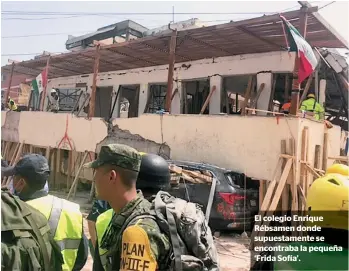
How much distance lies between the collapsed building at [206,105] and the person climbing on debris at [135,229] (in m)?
5.12

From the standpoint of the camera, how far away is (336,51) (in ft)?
33.2

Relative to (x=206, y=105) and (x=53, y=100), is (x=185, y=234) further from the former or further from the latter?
(x=53, y=100)

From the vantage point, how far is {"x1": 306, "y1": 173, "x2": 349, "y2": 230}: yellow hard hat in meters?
1.67

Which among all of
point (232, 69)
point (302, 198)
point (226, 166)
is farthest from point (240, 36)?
point (302, 198)

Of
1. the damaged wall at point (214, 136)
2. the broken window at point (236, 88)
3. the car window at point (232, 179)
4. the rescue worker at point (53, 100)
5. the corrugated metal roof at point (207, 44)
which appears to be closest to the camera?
the car window at point (232, 179)

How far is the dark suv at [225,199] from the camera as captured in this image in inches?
249

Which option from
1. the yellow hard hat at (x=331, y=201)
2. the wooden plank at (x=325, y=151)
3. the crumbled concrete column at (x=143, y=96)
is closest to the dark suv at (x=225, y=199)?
the wooden plank at (x=325, y=151)

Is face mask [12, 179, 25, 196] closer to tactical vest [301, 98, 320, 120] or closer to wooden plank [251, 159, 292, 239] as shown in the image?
wooden plank [251, 159, 292, 239]

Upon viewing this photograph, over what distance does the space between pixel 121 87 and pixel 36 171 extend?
43.0 feet

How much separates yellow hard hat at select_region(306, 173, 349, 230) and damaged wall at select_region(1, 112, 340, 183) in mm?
5116

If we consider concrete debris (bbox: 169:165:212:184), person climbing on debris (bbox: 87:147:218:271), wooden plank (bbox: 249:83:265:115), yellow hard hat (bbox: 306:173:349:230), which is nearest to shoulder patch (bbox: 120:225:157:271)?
person climbing on debris (bbox: 87:147:218:271)

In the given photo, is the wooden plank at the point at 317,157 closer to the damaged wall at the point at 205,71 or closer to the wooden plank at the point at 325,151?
the wooden plank at the point at 325,151

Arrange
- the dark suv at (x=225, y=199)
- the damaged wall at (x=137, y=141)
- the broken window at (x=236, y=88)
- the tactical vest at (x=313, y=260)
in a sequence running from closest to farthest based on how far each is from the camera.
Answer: the tactical vest at (x=313, y=260), the dark suv at (x=225, y=199), the damaged wall at (x=137, y=141), the broken window at (x=236, y=88)

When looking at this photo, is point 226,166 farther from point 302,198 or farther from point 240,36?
point 240,36
